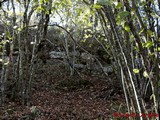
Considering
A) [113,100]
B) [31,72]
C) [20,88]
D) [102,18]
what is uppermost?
[102,18]

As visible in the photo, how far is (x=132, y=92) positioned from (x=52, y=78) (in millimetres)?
11590

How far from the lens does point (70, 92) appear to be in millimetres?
12305

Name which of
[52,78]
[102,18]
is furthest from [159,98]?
[52,78]

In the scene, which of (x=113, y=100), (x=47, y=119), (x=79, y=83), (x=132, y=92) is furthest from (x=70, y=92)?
(x=132, y=92)

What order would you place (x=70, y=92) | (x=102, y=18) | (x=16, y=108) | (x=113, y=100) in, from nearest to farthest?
1. (x=102, y=18)
2. (x=16, y=108)
3. (x=113, y=100)
4. (x=70, y=92)

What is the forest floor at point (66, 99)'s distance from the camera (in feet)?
24.2

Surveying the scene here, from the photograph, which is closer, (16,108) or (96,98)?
(16,108)

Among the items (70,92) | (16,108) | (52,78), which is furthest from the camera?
(52,78)

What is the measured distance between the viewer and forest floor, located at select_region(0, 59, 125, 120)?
7.38 meters

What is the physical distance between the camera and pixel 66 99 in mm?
10688

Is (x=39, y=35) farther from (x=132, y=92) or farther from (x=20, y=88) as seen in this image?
(x=132, y=92)

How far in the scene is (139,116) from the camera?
119 inches

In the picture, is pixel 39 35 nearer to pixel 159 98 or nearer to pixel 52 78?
pixel 52 78

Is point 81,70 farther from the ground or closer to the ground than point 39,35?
closer to the ground
